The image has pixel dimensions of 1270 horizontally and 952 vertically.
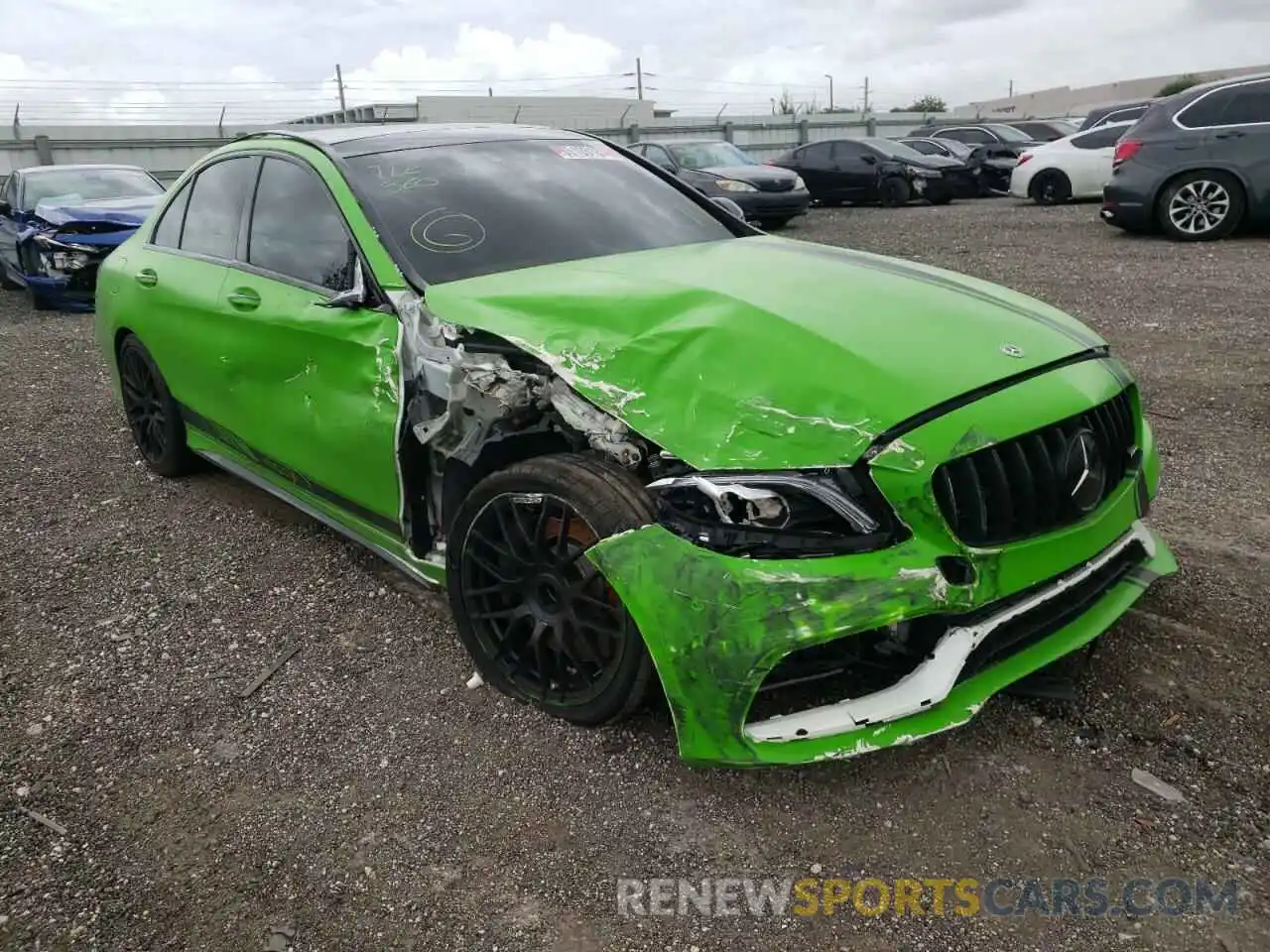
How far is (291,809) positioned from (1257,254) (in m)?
9.78

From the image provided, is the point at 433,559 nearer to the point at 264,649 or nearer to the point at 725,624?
the point at 264,649

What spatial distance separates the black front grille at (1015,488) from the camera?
2.16 metres

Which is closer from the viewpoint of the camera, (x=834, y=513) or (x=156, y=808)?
(x=834, y=513)

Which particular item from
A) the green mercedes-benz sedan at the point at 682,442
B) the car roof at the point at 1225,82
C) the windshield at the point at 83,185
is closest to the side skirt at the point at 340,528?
the green mercedes-benz sedan at the point at 682,442

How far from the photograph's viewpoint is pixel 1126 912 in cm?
198

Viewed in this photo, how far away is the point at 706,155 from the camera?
50.1 ft

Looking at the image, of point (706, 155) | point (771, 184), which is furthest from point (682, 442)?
point (706, 155)

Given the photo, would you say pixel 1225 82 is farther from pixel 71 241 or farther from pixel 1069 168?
pixel 71 241

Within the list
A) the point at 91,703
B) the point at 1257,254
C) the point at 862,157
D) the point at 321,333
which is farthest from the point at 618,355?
the point at 862,157

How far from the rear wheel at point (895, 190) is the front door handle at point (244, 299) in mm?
15338

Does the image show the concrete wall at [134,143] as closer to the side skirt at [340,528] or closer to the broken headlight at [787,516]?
the side skirt at [340,528]

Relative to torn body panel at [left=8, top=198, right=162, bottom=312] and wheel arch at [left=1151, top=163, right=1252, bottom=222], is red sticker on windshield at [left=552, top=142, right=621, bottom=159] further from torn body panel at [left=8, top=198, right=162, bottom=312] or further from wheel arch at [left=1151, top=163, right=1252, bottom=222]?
wheel arch at [left=1151, top=163, right=1252, bottom=222]

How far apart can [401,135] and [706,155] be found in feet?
40.4

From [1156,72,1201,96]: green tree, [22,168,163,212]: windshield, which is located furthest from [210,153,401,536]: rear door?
[1156,72,1201,96]: green tree
